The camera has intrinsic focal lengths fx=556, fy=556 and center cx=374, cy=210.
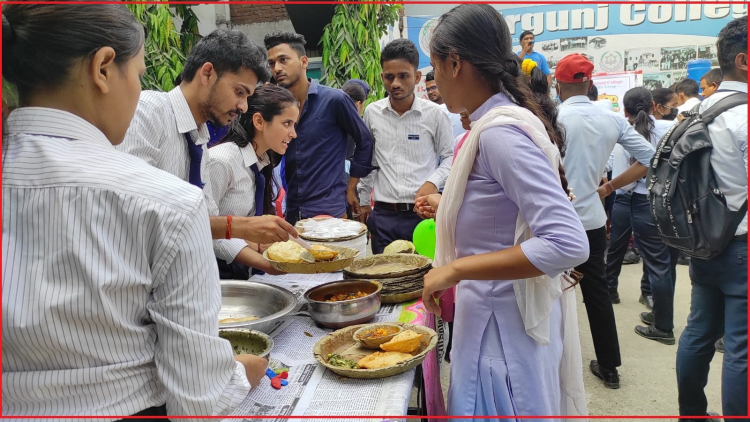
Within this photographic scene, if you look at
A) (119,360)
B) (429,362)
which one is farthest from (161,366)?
(429,362)

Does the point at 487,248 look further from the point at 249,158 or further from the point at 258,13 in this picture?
the point at 258,13

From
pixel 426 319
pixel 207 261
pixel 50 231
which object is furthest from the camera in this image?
pixel 426 319

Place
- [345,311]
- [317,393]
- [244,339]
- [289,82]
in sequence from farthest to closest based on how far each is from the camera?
[289,82], [345,311], [244,339], [317,393]

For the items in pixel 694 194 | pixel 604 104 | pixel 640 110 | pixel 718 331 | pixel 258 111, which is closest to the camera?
pixel 694 194

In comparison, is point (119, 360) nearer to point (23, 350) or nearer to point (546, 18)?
point (23, 350)

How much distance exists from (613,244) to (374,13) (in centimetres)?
415

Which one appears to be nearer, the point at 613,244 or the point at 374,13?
the point at 613,244

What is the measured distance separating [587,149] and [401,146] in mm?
1157

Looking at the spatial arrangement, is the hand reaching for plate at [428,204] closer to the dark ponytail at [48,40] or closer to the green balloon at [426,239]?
the green balloon at [426,239]

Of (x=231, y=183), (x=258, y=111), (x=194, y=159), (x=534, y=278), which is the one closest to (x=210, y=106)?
(x=194, y=159)

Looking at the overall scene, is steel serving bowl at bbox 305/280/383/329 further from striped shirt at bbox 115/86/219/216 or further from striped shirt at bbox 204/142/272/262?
striped shirt at bbox 115/86/219/216

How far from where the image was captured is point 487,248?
1.45 meters

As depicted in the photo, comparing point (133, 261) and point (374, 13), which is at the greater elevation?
point (374, 13)

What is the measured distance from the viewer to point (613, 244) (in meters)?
4.49
